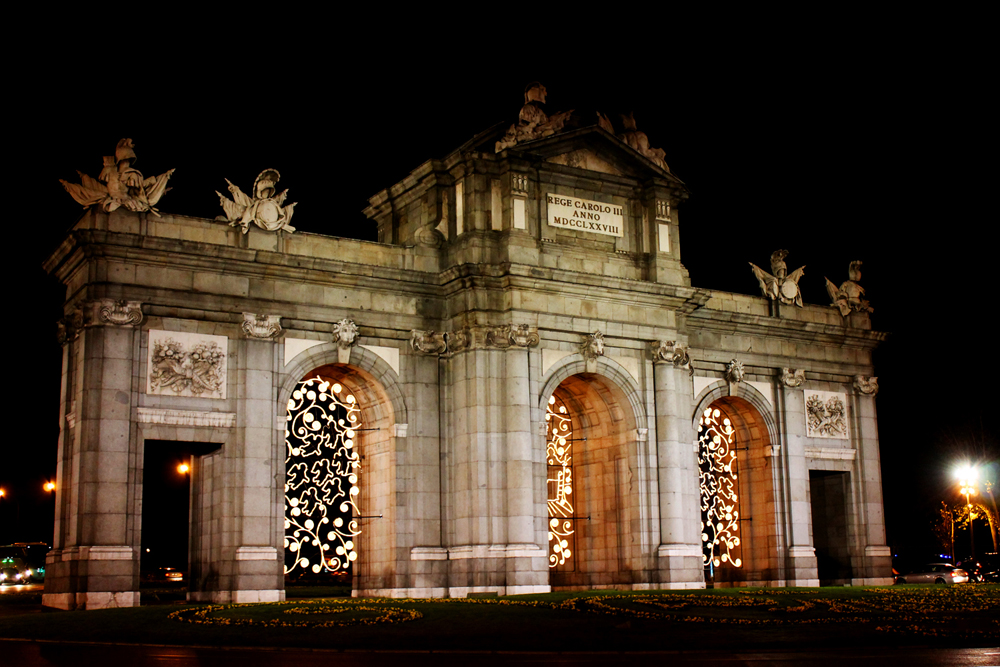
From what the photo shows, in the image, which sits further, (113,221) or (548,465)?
(548,465)

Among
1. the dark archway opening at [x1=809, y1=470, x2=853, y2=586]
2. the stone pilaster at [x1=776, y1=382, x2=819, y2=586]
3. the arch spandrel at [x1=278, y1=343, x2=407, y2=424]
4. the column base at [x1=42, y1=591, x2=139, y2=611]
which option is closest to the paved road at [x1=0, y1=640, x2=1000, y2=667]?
the column base at [x1=42, y1=591, x2=139, y2=611]

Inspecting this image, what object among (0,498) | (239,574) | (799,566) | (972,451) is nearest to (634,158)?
(799,566)

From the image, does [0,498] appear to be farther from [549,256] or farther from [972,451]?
[972,451]

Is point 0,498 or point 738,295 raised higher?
point 738,295

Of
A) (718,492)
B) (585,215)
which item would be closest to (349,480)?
(585,215)

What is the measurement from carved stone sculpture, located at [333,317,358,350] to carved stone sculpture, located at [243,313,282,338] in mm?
1712

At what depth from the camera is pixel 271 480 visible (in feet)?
107

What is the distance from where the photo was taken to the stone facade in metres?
31.3

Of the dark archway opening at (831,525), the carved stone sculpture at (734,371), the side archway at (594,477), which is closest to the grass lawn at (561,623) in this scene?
the side archway at (594,477)

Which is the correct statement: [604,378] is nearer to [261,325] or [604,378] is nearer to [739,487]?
[739,487]

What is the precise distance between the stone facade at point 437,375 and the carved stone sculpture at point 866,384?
16.4ft

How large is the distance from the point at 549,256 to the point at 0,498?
1854 inches

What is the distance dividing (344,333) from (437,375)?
10.7 feet

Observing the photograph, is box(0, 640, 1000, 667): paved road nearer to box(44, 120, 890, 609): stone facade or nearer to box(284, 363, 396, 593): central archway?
box(44, 120, 890, 609): stone facade
